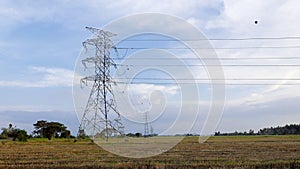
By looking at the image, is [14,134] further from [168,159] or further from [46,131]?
[168,159]

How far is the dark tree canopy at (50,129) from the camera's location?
107 m

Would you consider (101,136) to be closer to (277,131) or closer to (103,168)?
(103,168)

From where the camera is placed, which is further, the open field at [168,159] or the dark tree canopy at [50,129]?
the dark tree canopy at [50,129]

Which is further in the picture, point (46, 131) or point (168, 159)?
point (46, 131)

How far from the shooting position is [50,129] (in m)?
107

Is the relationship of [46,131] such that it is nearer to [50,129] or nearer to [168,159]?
[50,129]

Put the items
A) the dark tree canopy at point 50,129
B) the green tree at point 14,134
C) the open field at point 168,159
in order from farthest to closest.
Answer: the dark tree canopy at point 50,129
the green tree at point 14,134
the open field at point 168,159

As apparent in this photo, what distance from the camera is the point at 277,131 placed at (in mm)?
Result: 165750

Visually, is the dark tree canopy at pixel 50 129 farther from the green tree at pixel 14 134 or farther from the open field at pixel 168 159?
the open field at pixel 168 159

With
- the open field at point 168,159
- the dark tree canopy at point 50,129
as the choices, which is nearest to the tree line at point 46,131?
the dark tree canopy at point 50,129

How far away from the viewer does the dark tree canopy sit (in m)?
107

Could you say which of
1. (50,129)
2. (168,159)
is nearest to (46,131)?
(50,129)

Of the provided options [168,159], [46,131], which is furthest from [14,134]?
[168,159]

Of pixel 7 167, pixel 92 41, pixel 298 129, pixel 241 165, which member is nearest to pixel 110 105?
pixel 92 41
